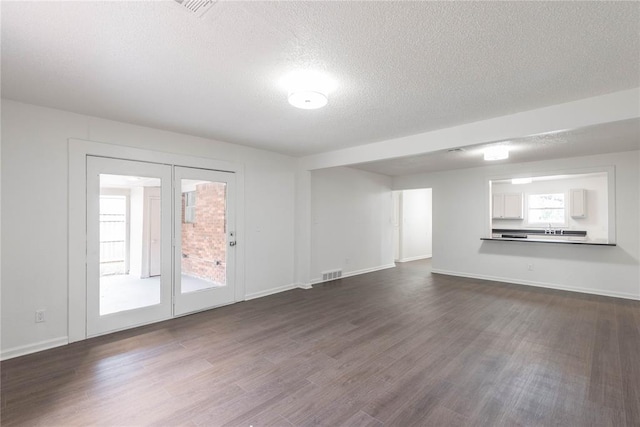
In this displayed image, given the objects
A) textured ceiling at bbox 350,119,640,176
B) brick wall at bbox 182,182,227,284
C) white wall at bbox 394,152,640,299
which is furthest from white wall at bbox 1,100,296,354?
white wall at bbox 394,152,640,299

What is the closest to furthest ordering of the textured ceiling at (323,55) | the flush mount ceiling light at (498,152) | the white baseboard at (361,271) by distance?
the textured ceiling at (323,55), the flush mount ceiling light at (498,152), the white baseboard at (361,271)

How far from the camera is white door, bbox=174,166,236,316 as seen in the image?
4176 mm

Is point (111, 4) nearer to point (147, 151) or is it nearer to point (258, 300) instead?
point (147, 151)

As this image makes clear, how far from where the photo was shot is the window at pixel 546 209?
7.66 metres

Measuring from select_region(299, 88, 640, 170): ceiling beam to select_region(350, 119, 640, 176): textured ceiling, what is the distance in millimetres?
230

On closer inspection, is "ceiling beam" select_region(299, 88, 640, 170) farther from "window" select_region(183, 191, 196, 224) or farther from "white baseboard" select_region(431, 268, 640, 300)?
"white baseboard" select_region(431, 268, 640, 300)

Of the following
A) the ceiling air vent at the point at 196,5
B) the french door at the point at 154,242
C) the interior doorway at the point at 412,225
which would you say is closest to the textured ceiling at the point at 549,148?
the interior doorway at the point at 412,225

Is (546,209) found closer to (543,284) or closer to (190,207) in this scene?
(543,284)

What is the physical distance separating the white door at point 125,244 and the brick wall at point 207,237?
291 millimetres

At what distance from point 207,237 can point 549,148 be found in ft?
18.9

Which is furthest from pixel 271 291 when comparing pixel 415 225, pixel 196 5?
pixel 415 225

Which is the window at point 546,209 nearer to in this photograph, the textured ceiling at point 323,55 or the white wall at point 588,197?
the white wall at point 588,197

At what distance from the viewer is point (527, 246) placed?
6164mm

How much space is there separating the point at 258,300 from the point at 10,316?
9.60 feet
